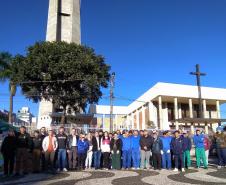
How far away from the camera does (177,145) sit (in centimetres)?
1362

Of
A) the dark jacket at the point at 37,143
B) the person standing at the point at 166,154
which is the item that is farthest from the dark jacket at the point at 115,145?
the dark jacket at the point at 37,143

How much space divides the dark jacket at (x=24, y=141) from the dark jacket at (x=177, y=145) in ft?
18.3

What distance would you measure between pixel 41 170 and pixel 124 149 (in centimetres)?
347

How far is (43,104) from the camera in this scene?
157 ft

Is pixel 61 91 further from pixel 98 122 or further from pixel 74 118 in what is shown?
pixel 98 122

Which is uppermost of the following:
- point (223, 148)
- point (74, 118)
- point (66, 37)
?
point (66, 37)

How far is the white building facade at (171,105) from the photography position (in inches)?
1948

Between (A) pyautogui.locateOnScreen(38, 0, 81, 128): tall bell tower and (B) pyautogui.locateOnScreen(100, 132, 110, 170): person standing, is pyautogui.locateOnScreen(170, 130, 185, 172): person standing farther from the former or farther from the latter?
(A) pyautogui.locateOnScreen(38, 0, 81, 128): tall bell tower

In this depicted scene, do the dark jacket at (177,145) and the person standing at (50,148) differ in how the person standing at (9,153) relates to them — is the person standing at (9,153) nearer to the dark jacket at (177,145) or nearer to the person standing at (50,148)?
the person standing at (50,148)

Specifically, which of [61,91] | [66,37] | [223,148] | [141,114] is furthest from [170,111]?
[223,148]

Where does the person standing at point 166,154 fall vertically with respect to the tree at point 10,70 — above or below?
below

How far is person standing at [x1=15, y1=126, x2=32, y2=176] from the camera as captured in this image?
12.2 m

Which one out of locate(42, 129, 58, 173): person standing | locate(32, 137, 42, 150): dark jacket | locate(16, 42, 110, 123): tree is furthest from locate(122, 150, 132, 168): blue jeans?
locate(16, 42, 110, 123): tree

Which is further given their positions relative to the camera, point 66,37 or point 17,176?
point 66,37
